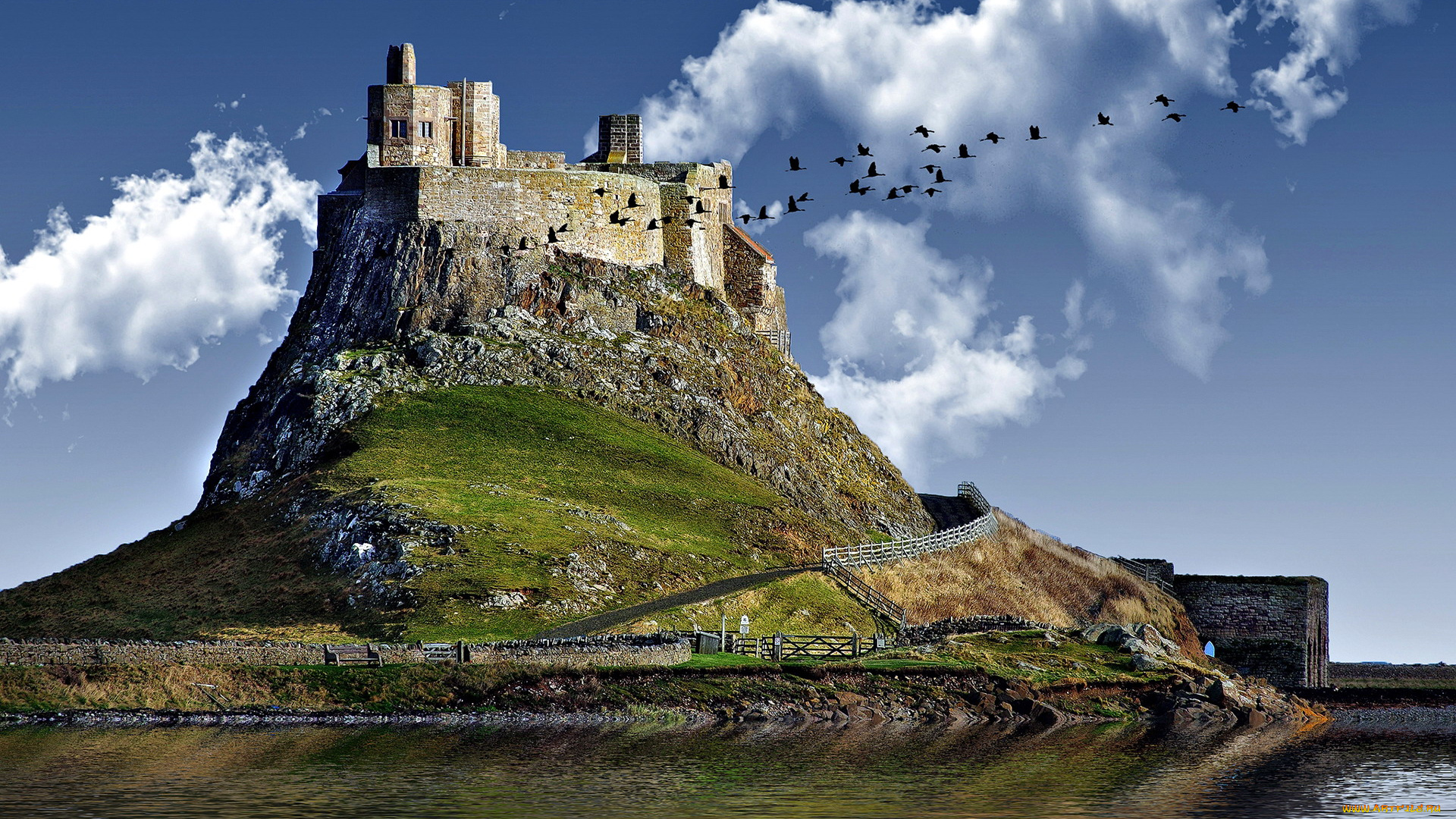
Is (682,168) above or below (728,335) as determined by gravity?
above

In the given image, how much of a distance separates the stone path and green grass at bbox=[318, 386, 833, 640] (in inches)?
41.2

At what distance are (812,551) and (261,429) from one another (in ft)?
118

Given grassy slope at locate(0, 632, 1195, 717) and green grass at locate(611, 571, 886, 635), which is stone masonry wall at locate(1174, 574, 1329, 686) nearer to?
green grass at locate(611, 571, 886, 635)

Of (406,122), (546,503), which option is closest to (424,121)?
(406,122)

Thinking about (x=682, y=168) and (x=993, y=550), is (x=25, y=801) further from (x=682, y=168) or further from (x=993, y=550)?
(x=682, y=168)

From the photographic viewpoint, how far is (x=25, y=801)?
4281 cm

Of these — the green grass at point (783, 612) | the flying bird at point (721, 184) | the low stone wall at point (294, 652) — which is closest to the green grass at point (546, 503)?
the green grass at point (783, 612)

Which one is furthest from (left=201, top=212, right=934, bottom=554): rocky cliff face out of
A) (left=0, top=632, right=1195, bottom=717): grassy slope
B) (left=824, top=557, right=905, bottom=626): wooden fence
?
(left=0, top=632, right=1195, bottom=717): grassy slope

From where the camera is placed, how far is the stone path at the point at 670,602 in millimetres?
75562

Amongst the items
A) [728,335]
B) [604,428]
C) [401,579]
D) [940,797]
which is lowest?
[940,797]

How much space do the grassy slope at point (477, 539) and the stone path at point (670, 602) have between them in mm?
1127

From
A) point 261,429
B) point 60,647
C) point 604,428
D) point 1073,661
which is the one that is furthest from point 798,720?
point 261,429

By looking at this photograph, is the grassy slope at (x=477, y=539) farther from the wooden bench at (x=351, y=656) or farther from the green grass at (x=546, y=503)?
the wooden bench at (x=351, y=656)

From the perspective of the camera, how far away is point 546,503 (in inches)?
3686
